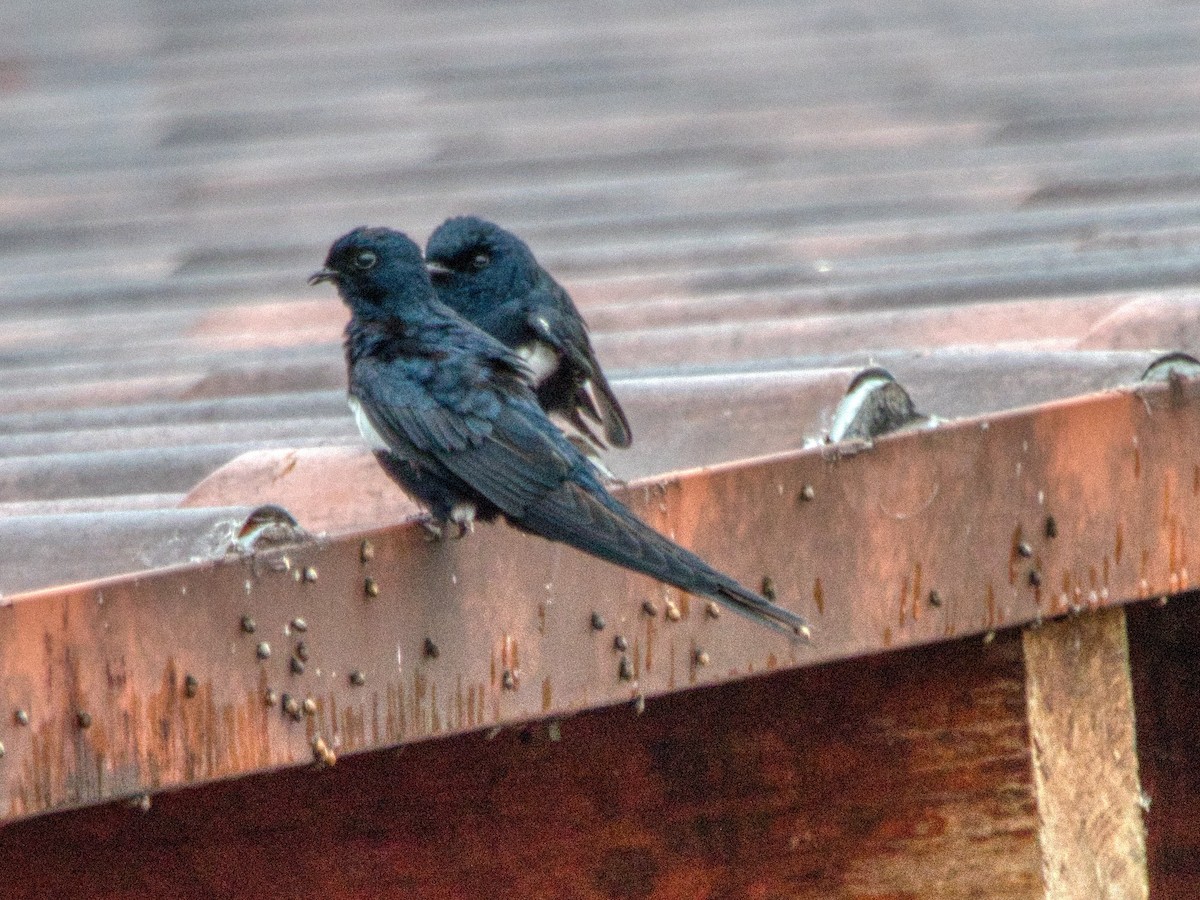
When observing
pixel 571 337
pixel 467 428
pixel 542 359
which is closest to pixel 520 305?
pixel 542 359

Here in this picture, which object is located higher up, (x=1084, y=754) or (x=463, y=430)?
(x=463, y=430)

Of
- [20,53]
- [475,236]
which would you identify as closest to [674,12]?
[20,53]

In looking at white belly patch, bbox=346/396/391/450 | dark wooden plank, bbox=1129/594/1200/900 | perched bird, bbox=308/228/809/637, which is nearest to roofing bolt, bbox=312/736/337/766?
perched bird, bbox=308/228/809/637

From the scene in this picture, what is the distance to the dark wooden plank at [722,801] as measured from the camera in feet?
7.23

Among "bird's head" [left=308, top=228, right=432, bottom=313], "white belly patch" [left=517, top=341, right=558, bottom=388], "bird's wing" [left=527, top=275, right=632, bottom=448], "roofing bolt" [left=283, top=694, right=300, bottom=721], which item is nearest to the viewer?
"roofing bolt" [left=283, top=694, right=300, bottom=721]

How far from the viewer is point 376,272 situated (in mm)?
3234

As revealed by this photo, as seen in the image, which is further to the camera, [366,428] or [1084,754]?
[366,428]

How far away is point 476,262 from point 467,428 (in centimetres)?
96

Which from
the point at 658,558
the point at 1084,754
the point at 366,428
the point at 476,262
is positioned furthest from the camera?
the point at 476,262

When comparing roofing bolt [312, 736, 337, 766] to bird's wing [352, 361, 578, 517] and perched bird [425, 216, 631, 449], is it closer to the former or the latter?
bird's wing [352, 361, 578, 517]

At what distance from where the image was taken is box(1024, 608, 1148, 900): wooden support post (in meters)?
2.24

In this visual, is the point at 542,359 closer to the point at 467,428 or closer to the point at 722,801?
the point at 467,428

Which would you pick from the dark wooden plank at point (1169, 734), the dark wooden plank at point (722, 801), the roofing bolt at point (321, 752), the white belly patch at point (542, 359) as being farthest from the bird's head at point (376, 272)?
the roofing bolt at point (321, 752)

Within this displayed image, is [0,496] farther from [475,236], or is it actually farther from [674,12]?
[674,12]
